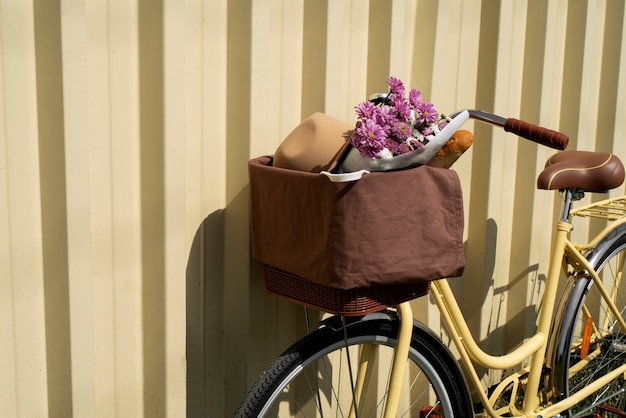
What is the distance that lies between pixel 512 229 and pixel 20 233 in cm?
228

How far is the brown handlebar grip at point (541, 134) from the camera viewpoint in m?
2.44

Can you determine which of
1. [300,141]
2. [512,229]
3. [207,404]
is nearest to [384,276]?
[300,141]

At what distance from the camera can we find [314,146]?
7.97ft

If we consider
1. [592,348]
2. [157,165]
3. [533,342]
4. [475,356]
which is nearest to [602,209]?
[592,348]

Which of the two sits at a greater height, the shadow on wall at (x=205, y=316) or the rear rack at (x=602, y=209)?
the rear rack at (x=602, y=209)

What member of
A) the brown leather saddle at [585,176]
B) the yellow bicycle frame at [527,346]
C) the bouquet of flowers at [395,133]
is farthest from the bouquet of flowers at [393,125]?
the brown leather saddle at [585,176]

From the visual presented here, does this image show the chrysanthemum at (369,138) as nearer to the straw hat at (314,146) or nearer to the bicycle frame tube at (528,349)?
the straw hat at (314,146)

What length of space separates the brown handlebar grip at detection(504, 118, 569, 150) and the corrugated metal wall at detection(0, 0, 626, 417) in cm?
69

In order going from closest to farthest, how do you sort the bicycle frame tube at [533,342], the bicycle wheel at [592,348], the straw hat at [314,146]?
the straw hat at [314,146], the bicycle frame tube at [533,342], the bicycle wheel at [592,348]

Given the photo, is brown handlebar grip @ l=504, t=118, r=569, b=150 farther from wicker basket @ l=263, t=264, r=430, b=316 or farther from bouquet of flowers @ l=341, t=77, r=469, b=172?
wicker basket @ l=263, t=264, r=430, b=316

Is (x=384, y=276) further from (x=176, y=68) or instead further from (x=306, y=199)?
(x=176, y=68)

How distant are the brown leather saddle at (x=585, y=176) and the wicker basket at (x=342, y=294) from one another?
0.85 meters

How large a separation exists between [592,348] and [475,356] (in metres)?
1.07

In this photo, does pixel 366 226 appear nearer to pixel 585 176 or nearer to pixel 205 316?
pixel 205 316
